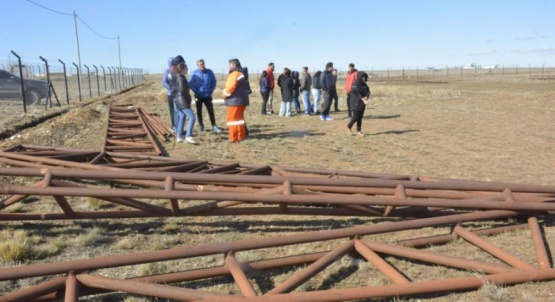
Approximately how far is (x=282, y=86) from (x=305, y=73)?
870 mm

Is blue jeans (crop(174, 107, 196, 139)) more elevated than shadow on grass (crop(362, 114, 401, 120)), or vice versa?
blue jeans (crop(174, 107, 196, 139))

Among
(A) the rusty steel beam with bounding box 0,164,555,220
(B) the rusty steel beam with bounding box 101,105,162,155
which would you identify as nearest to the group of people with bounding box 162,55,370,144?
(B) the rusty steel beam with bounding box 101,105,162,155

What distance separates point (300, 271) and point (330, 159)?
5.03 metres

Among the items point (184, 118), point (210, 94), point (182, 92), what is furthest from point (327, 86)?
point (182, 92)

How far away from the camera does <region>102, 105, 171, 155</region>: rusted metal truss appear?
7732 mm

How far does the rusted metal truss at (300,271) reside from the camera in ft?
9.07

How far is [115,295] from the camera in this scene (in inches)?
121

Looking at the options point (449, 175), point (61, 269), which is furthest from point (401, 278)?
point (449, 175)

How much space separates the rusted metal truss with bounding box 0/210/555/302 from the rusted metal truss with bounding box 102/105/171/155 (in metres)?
4.04

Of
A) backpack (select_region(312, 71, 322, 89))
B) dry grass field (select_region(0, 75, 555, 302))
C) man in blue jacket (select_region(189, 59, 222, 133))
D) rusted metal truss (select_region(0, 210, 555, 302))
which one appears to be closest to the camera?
rusted metal truss (select_region(0, 210, 555, 302))

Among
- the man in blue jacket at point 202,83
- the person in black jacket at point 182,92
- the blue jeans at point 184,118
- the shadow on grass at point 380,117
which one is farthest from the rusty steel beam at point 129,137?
the shadow on grass at point 380,117

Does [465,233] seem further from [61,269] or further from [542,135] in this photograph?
[542,135]

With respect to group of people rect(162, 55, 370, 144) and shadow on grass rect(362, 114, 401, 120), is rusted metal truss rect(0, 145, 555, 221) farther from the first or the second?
shadow on grass rect(362, 114, 401, 120)

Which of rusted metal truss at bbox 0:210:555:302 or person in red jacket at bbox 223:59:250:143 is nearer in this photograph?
rusted metal truss at bbox 0:210:555:302
